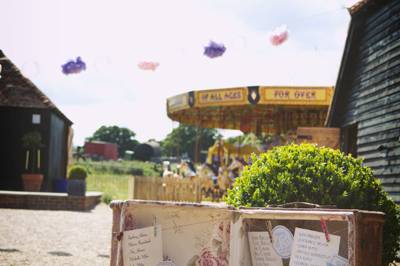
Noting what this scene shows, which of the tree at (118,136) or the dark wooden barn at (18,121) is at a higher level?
the tree at (118,136)

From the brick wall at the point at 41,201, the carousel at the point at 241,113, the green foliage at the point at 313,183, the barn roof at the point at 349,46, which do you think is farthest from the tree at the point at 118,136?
the green foliage at the point at 313,183

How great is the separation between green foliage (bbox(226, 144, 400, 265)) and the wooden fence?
15.3m

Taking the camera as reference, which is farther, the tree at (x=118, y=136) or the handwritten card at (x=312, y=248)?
the tree at (x=118, y=136)

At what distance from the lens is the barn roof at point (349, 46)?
10859 millimetres

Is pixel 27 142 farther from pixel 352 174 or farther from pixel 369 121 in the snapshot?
pixel 352 174

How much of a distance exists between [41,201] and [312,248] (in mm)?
15659

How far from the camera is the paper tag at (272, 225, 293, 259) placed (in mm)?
3277

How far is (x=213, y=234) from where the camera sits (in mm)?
3404

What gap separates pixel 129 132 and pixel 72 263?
11104cm

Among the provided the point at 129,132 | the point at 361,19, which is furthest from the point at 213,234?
the point at 129,132

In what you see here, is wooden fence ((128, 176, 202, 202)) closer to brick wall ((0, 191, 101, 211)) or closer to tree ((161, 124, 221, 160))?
brick wall ((0, 191, 101, 211))

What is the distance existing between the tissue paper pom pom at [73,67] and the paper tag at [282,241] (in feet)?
46.6

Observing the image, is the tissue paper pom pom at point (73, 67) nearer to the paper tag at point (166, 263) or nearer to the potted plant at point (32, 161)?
the potted plant at point (32, 161)

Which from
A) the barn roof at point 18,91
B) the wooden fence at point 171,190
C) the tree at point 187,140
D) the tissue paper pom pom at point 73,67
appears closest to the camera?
the tissue paper pom pom at point 73,67
